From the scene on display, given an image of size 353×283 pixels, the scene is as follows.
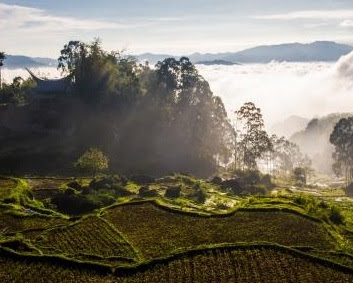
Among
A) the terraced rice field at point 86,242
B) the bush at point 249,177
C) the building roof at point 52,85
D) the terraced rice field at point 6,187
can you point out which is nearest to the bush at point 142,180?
the terraced rice field at point 6,187

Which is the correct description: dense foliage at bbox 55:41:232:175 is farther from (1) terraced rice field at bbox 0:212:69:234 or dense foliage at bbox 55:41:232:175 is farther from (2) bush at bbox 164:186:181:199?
(1) terraced rice field at bbox 0:212:69:234

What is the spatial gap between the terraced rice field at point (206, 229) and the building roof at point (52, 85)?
81.7 metres

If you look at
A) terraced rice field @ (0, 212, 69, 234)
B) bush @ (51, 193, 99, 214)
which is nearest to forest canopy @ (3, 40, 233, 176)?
bush @ (51, 193, 99, 214)

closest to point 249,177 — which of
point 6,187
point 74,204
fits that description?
point 74,204

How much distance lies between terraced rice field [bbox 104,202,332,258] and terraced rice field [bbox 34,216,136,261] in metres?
1.44

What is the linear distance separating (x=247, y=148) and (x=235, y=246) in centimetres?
9886

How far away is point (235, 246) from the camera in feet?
148

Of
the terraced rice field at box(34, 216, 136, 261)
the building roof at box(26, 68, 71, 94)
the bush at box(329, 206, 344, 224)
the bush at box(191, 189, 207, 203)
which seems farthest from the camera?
the building roof at box(26, 68, 71, 94)

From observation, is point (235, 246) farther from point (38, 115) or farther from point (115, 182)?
point (38, 115)

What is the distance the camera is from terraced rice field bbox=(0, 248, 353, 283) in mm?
39562

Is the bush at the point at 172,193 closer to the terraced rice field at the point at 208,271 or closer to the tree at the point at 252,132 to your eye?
the terraced rice field at the point at 208,271

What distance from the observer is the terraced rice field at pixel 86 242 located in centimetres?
4500

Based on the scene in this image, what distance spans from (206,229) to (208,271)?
10629mm

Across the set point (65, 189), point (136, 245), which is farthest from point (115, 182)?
point (136, 245)
